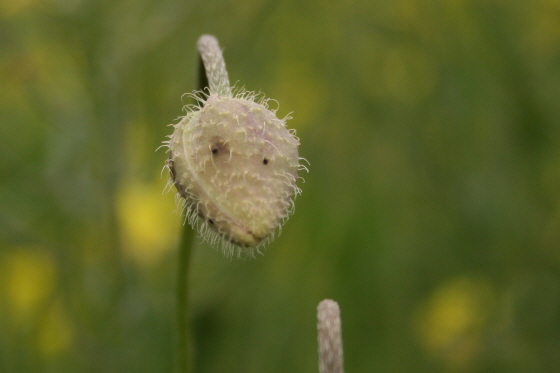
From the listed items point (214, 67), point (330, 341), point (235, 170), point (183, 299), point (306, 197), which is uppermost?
point (306, 197)

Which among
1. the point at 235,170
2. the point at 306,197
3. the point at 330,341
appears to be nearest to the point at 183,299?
the point at 235,170

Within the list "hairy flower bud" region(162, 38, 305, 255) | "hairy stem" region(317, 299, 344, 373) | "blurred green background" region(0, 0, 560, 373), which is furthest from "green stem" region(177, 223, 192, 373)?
"blurred green background" region(0, 0, 560, 373)

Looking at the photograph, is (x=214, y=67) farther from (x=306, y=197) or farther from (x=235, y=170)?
(x=306, y=197)

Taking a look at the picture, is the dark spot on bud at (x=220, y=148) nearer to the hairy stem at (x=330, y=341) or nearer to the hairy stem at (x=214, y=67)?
the hairy stem at (x=214, y=67)

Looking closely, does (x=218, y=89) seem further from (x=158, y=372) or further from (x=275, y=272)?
(x=275, y=272)

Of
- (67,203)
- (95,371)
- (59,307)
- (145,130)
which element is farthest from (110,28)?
(95,371)

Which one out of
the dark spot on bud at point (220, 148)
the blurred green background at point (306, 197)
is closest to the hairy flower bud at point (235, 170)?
the dark spot on bud at point (220, 148)

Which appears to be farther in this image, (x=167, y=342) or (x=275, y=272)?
(x=275, y=272)
